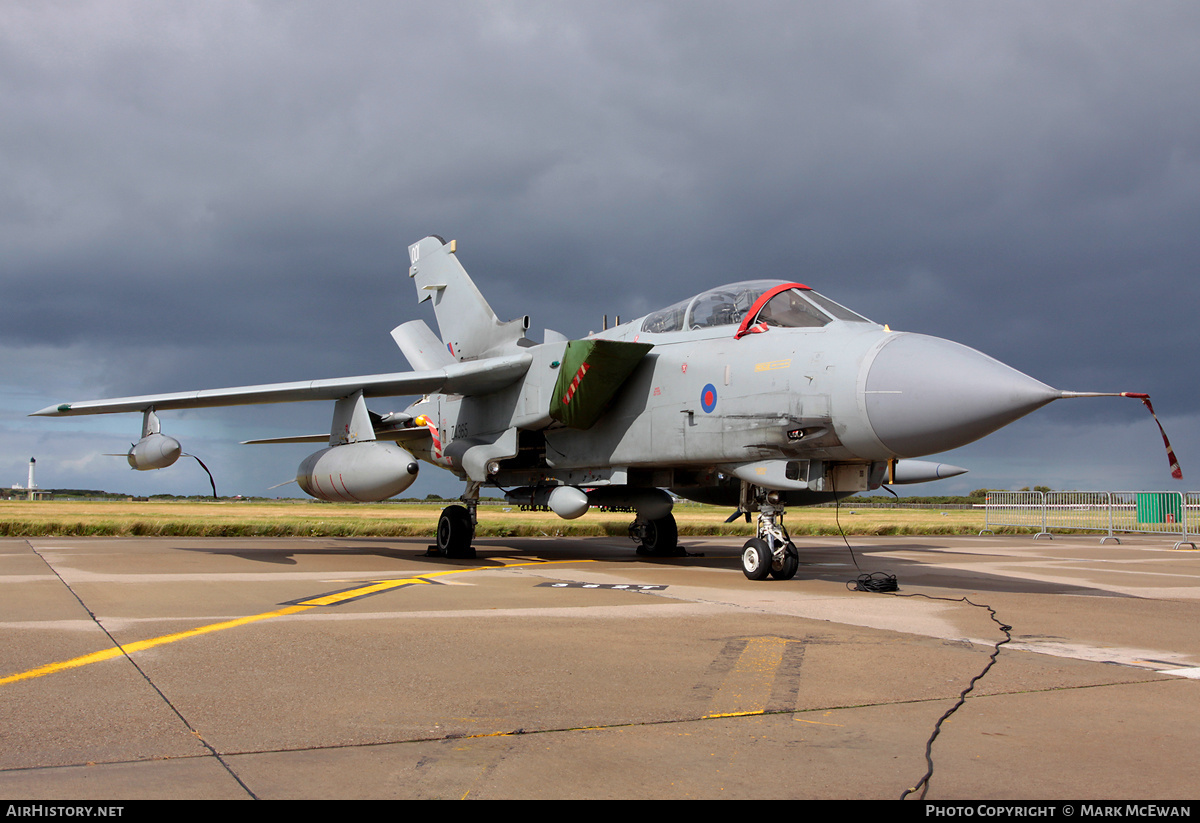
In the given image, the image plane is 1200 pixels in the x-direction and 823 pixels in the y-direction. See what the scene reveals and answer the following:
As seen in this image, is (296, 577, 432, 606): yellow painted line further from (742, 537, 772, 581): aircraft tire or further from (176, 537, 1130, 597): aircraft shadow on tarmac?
(742, 537, 772, 581): aircraft tire

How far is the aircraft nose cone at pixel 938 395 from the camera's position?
311 inches

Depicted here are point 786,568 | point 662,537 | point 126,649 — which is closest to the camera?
point 126,649

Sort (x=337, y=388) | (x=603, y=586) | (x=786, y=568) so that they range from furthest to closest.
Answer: (x=337, y=388) → (x=786, y=568) → (x=603, y=586)

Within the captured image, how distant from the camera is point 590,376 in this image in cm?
1146

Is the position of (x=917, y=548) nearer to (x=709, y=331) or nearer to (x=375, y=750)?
(x=709, y=331)

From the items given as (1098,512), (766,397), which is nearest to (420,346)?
(766,397)

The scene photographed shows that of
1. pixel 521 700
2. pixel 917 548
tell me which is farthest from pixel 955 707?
pixel 917 548

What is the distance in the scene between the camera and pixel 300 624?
6.39 metres

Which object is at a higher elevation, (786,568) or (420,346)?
(420,346)

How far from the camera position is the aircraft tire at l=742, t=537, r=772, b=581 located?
10133 millimetres

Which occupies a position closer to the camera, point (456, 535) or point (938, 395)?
point (938, 395)

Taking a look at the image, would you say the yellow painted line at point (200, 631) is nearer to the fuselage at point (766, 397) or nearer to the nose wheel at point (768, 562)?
the fuselage at point (766, 397)

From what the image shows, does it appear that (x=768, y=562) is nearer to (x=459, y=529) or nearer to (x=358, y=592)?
(x=358, y=592)

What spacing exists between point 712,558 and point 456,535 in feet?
15.1
